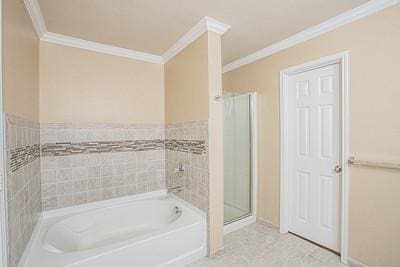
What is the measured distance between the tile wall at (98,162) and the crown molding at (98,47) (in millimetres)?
878

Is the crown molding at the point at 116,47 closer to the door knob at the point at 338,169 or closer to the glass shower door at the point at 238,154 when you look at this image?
the glass shower door at the point at 238,154

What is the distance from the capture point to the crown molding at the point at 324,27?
1.39 meters

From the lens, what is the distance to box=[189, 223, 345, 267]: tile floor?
5.32ft

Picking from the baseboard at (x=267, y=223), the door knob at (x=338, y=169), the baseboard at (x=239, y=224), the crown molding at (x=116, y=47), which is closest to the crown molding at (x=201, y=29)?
the crown molding at (x=116, y=47)

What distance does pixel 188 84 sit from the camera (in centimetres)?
200

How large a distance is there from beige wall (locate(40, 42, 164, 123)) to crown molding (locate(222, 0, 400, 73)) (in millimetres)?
1316

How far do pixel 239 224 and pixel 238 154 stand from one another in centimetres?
88

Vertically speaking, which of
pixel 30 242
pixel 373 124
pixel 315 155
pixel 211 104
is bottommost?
pixel 30 242

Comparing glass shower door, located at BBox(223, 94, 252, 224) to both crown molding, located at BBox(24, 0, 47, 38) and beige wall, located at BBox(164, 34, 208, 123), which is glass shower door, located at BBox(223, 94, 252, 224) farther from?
crown molding, located at BBox(24, 0, 47, 38)

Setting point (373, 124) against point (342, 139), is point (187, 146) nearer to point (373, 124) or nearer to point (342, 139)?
point (342, 139)

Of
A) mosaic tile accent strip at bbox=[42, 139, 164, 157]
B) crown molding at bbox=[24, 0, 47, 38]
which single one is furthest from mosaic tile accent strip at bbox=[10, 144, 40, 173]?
crown molding at bbox=[24, 0, 47, 38]

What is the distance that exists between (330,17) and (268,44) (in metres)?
0.62

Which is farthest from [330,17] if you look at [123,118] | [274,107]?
[123,118]

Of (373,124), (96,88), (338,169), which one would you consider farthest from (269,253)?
(96,88)
